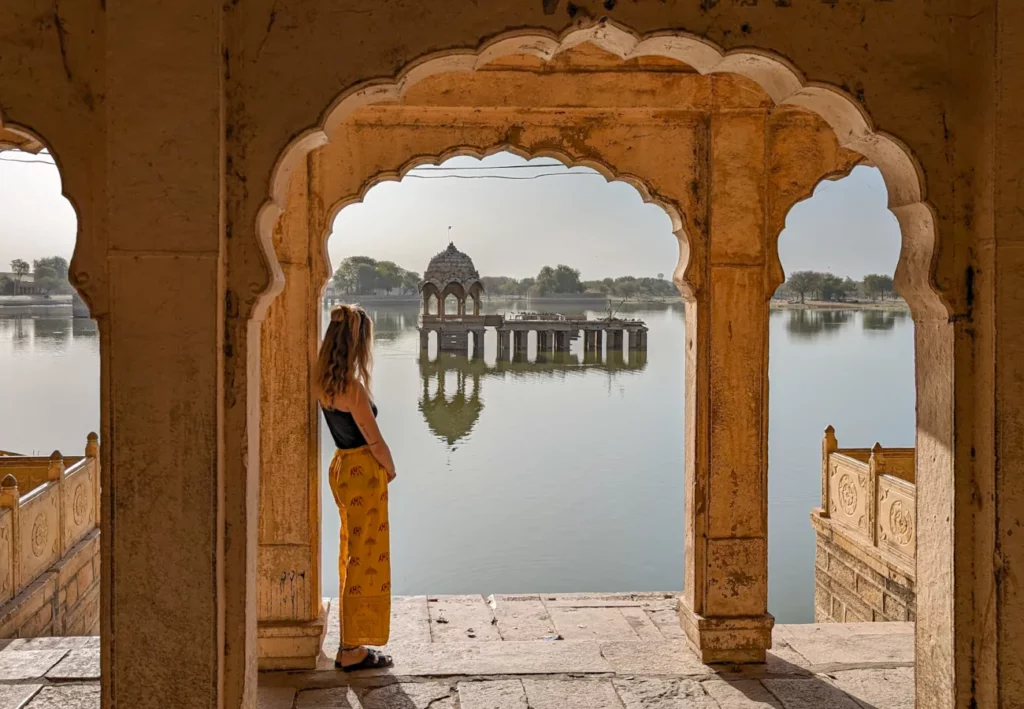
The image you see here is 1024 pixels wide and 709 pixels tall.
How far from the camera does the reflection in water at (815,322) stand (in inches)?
3238

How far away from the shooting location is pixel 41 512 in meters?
6.82

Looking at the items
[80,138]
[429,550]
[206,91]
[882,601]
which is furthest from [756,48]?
[429,550]

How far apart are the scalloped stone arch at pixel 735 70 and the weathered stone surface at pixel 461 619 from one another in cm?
307

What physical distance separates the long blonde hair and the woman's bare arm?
5 centimetres

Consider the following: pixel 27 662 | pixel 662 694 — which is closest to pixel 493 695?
pixel 662 694

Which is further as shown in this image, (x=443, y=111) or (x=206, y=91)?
(x=443, y=111)

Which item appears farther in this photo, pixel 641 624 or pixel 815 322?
pixel 815 322

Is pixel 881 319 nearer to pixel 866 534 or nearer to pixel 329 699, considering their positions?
pixel 866 534

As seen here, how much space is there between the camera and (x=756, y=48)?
2777 millimetres

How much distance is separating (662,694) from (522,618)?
1603mm

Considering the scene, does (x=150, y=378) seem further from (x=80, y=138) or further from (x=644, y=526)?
(x=644, y=526)

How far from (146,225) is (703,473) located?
326 centimetres

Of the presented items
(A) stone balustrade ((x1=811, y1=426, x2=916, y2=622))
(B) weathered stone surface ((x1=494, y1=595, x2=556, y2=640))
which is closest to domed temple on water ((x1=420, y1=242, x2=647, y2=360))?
(A) stone balustrade ((x1=811, y1=426, x2=916, y2=622))

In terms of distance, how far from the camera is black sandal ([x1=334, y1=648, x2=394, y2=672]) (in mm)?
4315
